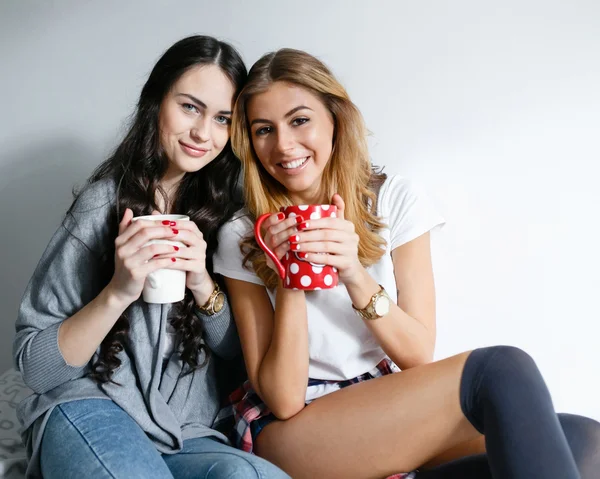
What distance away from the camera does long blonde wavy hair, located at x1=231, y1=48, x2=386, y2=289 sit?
4.50 ft

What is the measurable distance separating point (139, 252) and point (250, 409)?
1.55 feet

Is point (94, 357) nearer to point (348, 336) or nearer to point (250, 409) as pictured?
point (250, 409)

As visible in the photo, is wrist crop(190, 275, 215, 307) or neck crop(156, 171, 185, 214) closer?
wrist crop(190, 275, 215, 307)

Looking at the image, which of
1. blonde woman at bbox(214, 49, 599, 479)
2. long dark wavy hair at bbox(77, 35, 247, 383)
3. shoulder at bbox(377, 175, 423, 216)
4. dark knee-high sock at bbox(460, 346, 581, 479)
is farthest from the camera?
shoulder at bbox(377, 175, 423, 216)

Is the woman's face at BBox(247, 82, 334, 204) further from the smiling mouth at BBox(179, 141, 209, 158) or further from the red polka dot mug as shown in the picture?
the red polka dot mug

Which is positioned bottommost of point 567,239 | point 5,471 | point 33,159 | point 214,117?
point 5,471

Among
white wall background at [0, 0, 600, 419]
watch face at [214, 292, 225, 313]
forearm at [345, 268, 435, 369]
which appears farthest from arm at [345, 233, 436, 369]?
watch face at [214, 292, 225, 313]

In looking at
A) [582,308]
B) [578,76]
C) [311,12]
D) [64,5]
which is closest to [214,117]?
[311,12]

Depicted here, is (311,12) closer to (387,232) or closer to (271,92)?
(271,92)

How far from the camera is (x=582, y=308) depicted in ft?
5.05

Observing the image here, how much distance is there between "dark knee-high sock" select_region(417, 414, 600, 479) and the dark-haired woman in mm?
324

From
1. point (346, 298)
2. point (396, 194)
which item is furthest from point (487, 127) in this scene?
point (346, 298)

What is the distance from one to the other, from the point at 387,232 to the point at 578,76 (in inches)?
23.3

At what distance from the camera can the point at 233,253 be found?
56.3 inches
